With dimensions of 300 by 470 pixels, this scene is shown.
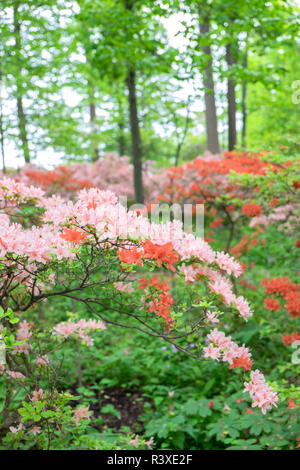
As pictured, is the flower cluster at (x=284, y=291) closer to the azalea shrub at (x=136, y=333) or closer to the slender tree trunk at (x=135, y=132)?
the azalea shrub at (x=136, y=333)

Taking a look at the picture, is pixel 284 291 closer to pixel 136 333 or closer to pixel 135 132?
pixel 136 333

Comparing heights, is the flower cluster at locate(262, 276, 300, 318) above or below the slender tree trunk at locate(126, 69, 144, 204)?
below

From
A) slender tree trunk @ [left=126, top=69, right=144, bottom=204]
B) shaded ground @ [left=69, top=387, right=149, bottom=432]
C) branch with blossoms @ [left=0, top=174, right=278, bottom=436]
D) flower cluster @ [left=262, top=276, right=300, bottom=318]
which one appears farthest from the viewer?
slender tree trunk @ [left=126, top=69, right=144, bottom=204]

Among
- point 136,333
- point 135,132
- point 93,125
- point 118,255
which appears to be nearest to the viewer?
point 118,255

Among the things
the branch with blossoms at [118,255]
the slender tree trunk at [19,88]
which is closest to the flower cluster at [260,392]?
the branch with blossoms at [118,255]

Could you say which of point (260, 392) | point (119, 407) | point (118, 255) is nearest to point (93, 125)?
point (119, 407)

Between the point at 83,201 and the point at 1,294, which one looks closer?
the point at 83,201

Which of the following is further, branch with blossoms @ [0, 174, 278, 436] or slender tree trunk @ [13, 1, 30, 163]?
slender tree trunk @ [13, 1, 30, 163]

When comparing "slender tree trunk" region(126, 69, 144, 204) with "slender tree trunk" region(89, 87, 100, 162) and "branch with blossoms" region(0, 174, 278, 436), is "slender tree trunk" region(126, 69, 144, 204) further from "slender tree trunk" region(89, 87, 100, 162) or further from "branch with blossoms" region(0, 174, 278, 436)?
"branch with blossoms" region(0, 174, 278, 436)

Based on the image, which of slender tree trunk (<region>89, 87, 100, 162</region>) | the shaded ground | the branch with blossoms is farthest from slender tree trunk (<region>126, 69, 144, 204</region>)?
the branch with blossoms

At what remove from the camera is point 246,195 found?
5.75 metres

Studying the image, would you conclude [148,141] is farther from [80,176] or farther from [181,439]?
[181,439]

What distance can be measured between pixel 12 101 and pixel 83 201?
611 centimetres
